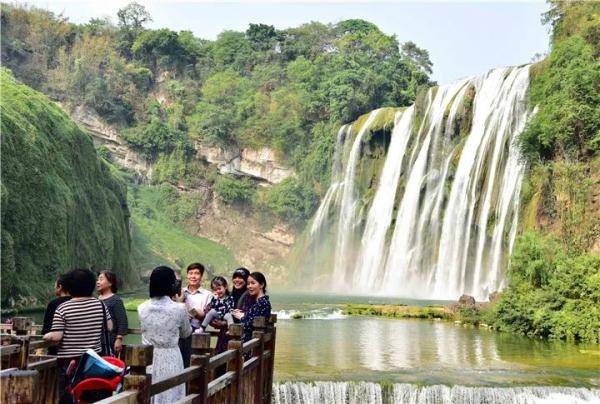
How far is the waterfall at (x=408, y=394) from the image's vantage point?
12.1 m

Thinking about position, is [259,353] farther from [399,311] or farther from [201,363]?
[399,311]

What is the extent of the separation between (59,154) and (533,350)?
21.6 metres

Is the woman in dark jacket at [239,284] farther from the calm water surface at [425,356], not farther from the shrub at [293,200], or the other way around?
the shrub at [293,200]

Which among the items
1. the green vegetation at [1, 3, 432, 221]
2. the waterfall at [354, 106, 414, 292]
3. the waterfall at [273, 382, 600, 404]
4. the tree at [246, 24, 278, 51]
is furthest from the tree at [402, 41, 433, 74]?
the waterfall at [273, 382, 600, 404]

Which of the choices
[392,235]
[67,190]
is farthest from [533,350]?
[392,235]

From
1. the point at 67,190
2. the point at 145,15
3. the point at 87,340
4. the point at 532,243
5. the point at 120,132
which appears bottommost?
the point at 87,340

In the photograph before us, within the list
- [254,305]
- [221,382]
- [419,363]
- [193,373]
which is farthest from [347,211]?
[193,373]

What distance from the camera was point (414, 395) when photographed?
479 inches

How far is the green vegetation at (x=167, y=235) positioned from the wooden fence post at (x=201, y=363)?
5045 centimetres

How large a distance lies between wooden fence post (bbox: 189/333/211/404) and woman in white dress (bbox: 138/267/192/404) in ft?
1.15

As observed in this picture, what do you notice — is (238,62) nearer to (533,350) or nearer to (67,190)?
(67,190)

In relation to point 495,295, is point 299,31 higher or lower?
higher

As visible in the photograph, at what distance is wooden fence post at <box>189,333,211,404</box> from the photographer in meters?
5.42

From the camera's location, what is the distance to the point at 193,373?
5254mm
